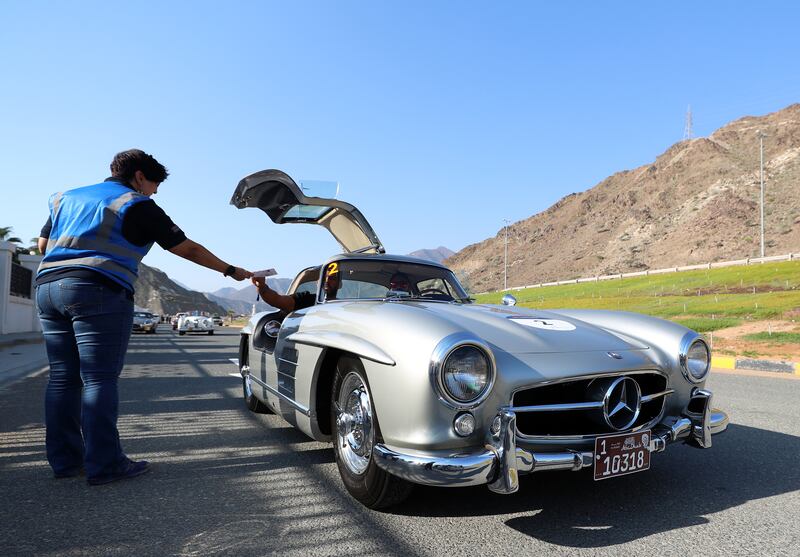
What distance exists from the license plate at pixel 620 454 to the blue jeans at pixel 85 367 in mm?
2492

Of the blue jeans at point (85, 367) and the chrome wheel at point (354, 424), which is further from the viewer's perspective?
the blue jeans at point (85, 367)

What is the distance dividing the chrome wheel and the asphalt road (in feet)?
0.68

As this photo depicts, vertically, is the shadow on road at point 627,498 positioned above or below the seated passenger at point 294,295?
below

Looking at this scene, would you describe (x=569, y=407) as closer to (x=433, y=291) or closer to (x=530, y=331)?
(x=530, y=331)

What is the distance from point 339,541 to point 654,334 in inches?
82.1

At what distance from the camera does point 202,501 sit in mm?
2965

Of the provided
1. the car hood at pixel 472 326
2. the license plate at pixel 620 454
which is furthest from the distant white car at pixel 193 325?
the license plate at pixel 620 454

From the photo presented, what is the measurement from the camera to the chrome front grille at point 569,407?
106 inches

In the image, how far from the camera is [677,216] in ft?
278

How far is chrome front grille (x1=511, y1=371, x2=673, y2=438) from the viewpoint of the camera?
106 inches

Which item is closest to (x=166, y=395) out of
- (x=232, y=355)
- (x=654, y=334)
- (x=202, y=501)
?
(x=202, y=501)

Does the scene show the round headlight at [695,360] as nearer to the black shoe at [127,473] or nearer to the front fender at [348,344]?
the front fender at [348,344]

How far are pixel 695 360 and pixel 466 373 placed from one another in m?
1.51

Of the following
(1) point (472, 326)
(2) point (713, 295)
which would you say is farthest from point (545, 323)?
(2) point (713, 295)
